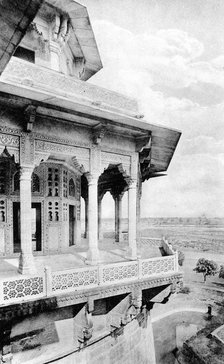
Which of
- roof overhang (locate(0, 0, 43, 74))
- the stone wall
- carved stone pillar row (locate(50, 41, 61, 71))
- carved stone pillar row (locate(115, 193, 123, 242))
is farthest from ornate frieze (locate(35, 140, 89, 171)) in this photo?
carved stone pillar row (locate(115, 193, 123, 242))

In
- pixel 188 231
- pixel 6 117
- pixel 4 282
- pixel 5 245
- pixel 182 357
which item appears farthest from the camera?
pixel 188 231

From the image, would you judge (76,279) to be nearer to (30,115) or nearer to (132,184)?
(132,184)

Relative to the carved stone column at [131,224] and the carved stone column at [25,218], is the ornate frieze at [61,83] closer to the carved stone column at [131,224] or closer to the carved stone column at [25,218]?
the carved stone column at [25,218]

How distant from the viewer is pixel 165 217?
112562 millimetres

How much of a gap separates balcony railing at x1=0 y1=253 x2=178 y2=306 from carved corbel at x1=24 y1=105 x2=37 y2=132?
3.38 metres

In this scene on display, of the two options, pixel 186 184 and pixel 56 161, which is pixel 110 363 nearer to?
pixel 56 161

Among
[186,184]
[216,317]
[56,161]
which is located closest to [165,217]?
[186,184]

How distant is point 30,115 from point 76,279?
13.2ft

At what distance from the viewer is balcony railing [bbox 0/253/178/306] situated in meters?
5.35

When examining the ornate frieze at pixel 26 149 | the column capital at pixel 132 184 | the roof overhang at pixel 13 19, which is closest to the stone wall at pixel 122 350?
the column capital at pixel 132 184

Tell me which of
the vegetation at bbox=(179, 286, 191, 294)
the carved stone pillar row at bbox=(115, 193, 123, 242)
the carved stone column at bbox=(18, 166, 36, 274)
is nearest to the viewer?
the carved stone column at bbox=(18, 166, 36, 274)

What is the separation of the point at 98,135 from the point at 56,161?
229 cm

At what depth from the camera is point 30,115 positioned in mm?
6289

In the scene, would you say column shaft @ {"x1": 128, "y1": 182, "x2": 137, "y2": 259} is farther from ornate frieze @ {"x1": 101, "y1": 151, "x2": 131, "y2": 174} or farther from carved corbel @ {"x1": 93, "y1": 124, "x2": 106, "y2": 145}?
carved corbel @ {"x1": 93, "y1": 124, "x2": 106, "y2": 145}
